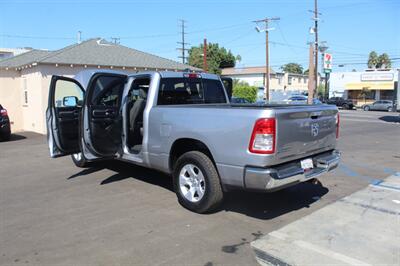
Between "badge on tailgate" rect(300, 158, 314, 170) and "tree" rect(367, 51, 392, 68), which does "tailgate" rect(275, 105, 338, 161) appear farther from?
"tree" rect(367, 51, 392, 68)

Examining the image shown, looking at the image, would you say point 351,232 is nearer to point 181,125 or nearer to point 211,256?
point 211,256

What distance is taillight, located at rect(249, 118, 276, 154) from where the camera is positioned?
446 centimetres

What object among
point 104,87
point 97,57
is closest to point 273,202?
point 104,87

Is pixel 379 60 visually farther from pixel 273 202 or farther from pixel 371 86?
pixel 273 202

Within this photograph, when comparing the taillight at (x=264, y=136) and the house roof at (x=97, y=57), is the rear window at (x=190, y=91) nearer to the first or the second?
the taillight at (x=264, y=136)

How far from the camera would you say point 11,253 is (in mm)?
4148

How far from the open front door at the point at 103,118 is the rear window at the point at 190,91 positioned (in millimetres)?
836

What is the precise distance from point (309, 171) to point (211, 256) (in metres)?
1.87

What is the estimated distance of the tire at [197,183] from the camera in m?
5.07

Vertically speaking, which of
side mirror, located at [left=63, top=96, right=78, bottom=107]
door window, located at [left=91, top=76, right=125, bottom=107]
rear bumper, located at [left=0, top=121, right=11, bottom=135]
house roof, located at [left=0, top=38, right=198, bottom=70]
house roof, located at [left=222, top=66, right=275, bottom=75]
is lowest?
rear bumper, located at [left=0, top=121, right=11, bottom=135]

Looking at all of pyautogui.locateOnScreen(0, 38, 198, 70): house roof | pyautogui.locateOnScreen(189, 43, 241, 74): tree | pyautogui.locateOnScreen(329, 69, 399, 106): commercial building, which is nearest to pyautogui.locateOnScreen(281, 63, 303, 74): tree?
pyautogui.locateOnScreen(189, 43, 241, 74): tree

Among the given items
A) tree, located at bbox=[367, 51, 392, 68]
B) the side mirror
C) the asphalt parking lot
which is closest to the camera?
the asphalt parking lot

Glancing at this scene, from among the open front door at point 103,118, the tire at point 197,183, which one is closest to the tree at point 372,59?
the open front door at point 103,118

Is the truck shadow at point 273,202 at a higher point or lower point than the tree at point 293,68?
lower
